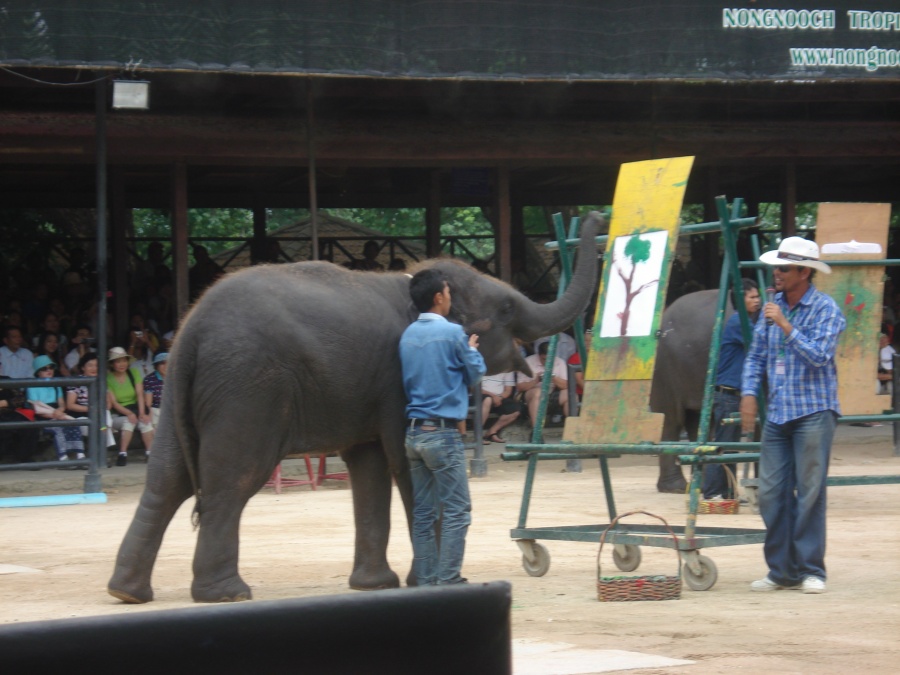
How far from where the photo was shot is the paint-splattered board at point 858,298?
8297mm

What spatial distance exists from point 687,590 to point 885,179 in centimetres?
1588

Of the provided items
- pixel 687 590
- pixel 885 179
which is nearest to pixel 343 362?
pixel 687 590

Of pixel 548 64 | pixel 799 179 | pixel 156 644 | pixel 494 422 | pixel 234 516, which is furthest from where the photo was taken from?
pixel 799 179

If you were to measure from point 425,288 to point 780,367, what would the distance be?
1.93m

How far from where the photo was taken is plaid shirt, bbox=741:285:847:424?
6.75m

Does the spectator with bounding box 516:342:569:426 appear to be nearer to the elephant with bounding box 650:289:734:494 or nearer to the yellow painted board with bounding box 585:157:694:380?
the elephant with bounding box 650:289:734:494

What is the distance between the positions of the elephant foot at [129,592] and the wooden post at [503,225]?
863 centimetres

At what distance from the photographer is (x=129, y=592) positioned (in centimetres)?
667

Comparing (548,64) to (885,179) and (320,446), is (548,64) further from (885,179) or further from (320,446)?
(885,179)

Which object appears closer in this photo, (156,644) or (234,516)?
(156,644)

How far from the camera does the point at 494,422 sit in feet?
53.1

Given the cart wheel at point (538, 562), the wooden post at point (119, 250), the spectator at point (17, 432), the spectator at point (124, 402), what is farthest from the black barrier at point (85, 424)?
the cart wheel at point (538, 562)

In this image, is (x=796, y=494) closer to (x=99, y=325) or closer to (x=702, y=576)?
(x=702, y=576)

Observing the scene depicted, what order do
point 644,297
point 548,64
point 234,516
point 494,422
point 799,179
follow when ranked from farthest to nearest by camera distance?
point 799,179 < point 494,422 < point 548,64 < point 644,297 < point 234,516
